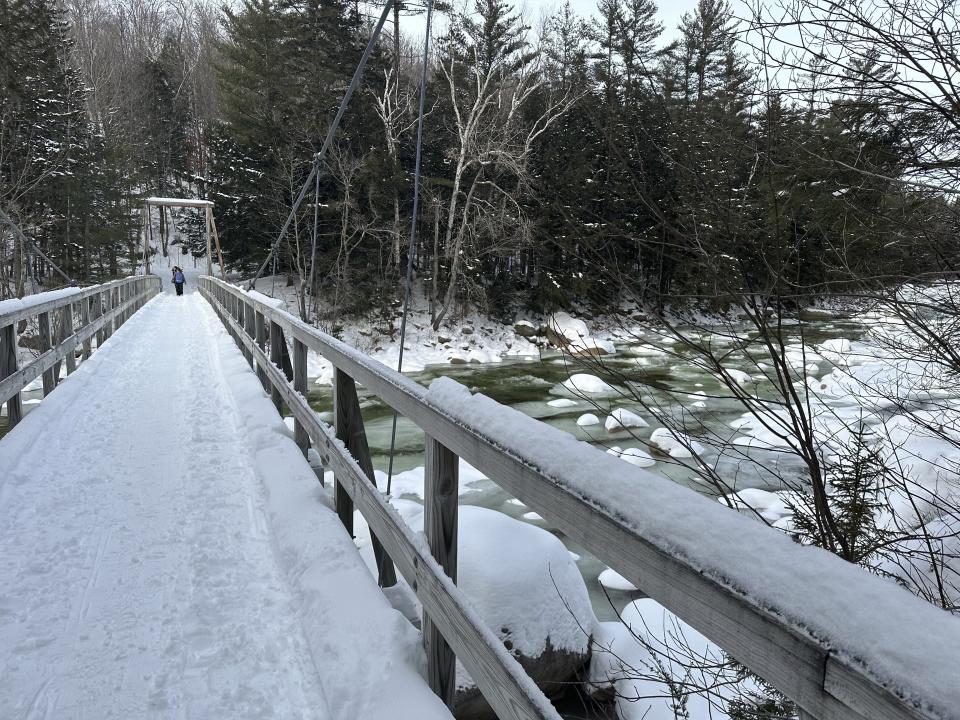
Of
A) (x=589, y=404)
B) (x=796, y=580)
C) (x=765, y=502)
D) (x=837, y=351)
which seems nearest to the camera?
(x=796, y=580)

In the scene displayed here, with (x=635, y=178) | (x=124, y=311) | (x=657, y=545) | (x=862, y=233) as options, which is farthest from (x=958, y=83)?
(x=124, y=311)

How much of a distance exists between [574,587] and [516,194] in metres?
18.1

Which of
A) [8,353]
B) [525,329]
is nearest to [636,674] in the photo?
[8,353]

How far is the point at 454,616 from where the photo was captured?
1.52 m

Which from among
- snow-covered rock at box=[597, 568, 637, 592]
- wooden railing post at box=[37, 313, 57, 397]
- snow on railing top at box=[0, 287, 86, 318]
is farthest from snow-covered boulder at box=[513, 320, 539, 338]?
wooden railing post at box=[37, 313, 57, 397]

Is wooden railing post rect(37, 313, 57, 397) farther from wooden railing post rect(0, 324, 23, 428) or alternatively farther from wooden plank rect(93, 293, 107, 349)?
wooden plank rect(93, 293, 107, 349)

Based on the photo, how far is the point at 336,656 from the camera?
2.01 metres

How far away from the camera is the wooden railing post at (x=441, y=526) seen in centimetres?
175

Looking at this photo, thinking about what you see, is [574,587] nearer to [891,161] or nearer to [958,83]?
[891,161]

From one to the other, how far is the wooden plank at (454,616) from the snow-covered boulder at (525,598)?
141 cm

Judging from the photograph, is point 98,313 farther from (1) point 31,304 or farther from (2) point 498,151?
(2) point 498,151

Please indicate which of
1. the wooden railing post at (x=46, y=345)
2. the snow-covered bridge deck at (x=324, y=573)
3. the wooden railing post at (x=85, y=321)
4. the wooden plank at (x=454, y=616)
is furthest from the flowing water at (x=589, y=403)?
the wooden railing post at (x=46, y=345)

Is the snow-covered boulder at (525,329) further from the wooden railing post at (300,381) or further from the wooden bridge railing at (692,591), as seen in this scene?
the wooden bridge railing at (692,591)

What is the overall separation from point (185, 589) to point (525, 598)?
1.91 meters
